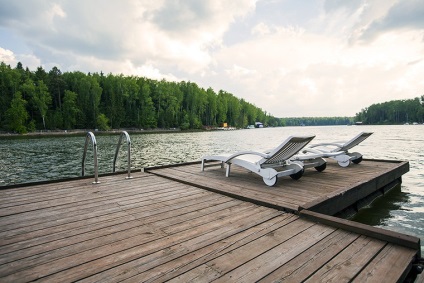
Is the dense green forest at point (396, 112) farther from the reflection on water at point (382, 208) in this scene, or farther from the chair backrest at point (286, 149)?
the chair backrest at point (286, 149)

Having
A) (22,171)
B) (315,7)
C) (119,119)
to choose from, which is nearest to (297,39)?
(315,7)

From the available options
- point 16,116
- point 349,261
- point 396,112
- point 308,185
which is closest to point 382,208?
point 308,185

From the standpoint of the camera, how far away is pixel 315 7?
1188 cm

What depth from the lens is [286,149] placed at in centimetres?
546

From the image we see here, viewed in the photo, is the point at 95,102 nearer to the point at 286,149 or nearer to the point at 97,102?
the point at 97,102

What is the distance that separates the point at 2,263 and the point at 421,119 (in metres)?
167

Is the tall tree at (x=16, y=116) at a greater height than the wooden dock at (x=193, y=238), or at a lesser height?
greater

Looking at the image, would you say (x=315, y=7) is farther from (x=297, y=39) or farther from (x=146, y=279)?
(x=146, y=279)

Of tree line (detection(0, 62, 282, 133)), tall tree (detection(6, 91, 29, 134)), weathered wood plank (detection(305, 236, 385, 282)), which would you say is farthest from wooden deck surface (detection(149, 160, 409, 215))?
tree line (detection(0, 62, 282, 133))

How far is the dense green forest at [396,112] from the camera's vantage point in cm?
12925

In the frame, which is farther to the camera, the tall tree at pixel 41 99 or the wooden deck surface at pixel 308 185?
the tall tree at pixel 41 99

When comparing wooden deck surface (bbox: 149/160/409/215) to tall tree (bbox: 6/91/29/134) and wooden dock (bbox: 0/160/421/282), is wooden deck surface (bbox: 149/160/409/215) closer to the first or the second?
wooden dock (bbox: 0/160/421/282)

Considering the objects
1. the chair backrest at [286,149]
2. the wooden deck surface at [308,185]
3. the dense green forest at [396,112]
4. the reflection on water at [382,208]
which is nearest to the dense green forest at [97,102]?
the wooden deck surface at [308,185]

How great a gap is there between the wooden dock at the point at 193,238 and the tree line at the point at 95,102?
220 feet
